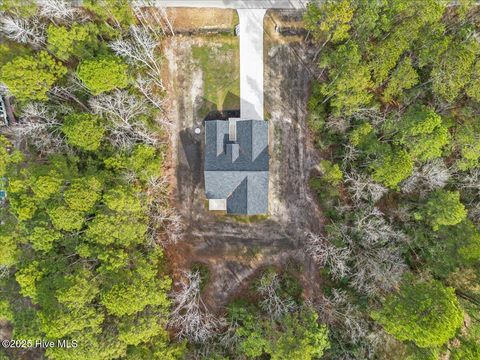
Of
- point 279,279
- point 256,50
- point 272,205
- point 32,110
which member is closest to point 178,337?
point 279,279

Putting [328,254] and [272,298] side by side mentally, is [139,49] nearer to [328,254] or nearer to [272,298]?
[328,254]

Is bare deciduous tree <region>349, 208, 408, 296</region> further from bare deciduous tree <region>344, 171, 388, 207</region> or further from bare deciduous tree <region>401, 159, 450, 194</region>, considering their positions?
bare deciduous tree <region>401, 159, 450, 194</region>

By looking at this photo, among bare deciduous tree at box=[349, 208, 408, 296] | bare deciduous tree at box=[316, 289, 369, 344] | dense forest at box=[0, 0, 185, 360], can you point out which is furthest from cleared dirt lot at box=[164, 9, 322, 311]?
bare deciduous tree at box=[349, 208, 408, 296]

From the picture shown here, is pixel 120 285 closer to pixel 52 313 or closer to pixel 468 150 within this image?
pixel 52 313

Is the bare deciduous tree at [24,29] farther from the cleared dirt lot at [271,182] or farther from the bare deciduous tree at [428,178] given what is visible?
the bare deciduous tree at [428,178]

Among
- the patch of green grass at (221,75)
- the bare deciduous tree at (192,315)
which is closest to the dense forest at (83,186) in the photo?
the bare deciduous tree at (192,315)

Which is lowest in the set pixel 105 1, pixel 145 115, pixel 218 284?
pixel 218 284
